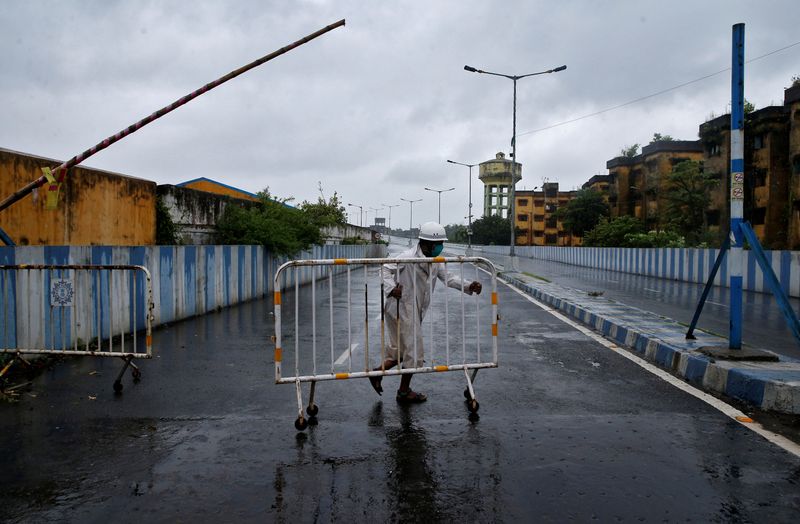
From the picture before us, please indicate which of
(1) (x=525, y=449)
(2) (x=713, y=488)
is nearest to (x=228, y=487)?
(1) (x=525, y=449)

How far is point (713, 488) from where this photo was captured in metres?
3.55

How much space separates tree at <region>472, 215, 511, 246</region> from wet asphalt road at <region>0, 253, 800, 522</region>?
96.6 m

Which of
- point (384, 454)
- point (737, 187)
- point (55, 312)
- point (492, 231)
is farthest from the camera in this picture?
point (492, 231)

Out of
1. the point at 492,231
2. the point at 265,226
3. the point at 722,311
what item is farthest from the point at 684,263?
the point at 492,231

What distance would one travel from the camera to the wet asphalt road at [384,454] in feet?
10.8

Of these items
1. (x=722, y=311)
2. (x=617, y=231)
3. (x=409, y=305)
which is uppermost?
(x=617, y=231)

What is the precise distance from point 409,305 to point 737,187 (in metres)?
4.05

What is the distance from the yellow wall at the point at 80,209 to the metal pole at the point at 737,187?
9.32 metres

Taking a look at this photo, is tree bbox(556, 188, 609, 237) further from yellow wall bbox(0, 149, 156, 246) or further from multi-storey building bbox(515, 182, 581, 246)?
yellow wall bbox(0, 149, 156, 246)

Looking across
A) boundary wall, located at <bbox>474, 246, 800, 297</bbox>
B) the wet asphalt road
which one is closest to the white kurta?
the wet asphalt road

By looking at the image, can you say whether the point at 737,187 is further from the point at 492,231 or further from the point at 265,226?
the point at 492,231

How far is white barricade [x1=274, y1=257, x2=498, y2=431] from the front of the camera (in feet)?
17.0

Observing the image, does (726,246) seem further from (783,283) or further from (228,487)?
(783,283)

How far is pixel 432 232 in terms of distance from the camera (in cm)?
579
